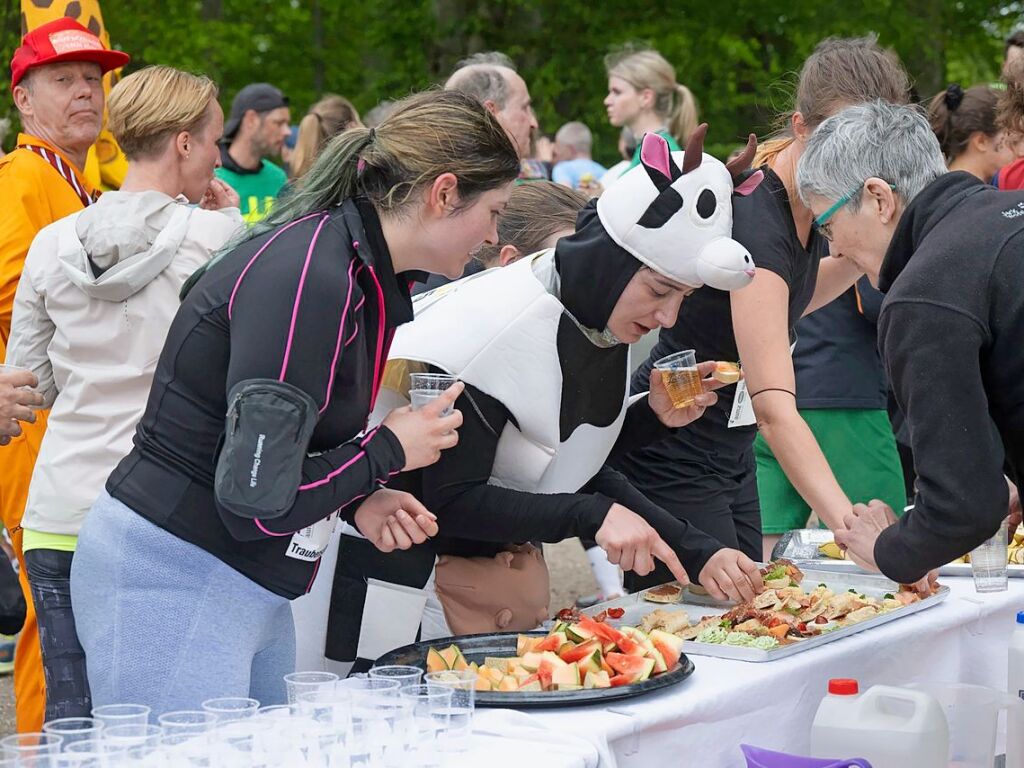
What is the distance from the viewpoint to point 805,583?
3154 millimetres

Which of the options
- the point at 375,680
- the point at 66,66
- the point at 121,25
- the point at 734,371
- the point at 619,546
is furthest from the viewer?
the point at 121,25

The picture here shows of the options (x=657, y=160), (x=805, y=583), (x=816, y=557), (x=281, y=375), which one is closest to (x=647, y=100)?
(x=816, y=557)

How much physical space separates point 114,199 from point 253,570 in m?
1.27

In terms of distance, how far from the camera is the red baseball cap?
3691mm

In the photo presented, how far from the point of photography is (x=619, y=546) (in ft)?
8.41

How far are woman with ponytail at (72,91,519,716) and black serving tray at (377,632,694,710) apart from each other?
0.74ft

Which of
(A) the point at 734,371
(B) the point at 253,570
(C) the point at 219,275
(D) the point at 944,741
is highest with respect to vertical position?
(C) the point at 219,275

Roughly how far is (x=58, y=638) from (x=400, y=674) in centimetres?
110

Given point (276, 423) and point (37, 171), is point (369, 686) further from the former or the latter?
point (37, 171)

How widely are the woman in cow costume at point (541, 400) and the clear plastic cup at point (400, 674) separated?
22.1 inches

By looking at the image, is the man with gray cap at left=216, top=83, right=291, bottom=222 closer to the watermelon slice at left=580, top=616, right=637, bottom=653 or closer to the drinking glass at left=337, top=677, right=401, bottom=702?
the watermelon slice at left=580, top=616, right=637, bottom=653

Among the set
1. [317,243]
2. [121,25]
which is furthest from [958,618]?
[121,25]

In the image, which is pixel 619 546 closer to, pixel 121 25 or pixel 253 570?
pixel 253 570

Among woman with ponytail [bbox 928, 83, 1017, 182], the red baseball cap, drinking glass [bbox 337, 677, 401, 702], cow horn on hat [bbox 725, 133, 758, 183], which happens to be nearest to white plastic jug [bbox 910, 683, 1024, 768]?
cow horn on hat [bbox 725, 133, 758, 183]
